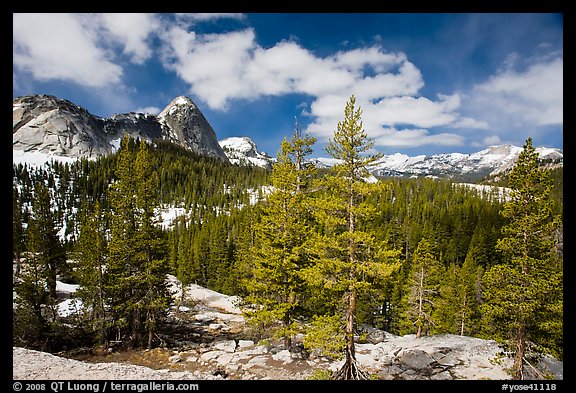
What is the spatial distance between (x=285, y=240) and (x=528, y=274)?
11.4 m

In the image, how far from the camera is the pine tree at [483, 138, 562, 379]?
11102 millimetres

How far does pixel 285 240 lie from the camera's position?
16734 millimetres

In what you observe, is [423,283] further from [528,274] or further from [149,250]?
[149,250]

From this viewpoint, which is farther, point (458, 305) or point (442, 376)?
point (458, 305)

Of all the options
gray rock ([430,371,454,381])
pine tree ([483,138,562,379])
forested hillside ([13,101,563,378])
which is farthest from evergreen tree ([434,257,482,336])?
pine tree ([483,138,562,379])

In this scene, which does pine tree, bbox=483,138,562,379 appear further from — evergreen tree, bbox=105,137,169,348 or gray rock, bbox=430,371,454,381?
evergreen tree, bbox=105,137,169,348

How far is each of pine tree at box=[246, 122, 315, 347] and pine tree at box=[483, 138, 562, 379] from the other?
31.0ft

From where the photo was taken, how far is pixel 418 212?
106 metres

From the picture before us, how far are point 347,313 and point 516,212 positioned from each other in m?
8.55

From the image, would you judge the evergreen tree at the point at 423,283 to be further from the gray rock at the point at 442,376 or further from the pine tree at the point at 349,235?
the pine tree at the point at 349,235

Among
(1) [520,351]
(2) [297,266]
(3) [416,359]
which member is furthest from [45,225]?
(1) [520,351]

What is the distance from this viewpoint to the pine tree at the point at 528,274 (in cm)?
1110
